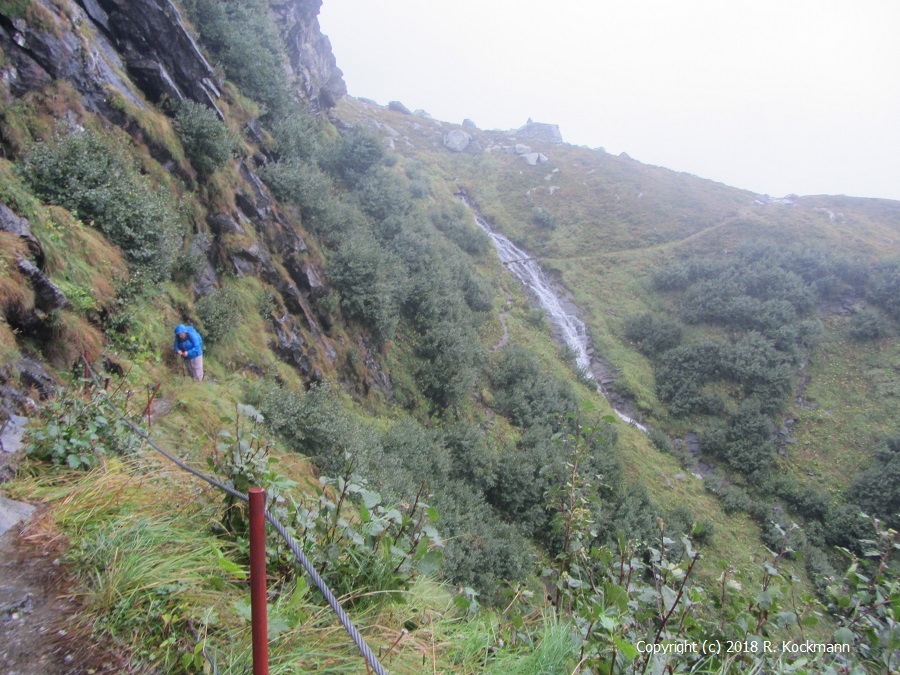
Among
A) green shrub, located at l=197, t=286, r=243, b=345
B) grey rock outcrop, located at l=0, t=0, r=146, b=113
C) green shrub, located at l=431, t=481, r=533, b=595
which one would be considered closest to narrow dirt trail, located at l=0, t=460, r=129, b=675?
green shrub, located at l=197, t=286, r=243, b=345

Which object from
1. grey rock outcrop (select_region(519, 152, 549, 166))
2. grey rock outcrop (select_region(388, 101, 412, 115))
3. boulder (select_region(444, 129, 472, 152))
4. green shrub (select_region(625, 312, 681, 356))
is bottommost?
green shrub (select_region(625, 312, 681, 356))

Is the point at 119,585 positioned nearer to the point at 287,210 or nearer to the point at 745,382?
the point at 287,210

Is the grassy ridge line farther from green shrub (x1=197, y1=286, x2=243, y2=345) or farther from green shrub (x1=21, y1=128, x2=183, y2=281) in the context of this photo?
green shrub (x1=21, y1=128, x2=183, y2=281)

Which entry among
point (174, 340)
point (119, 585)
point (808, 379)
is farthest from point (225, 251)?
point (808, 379)

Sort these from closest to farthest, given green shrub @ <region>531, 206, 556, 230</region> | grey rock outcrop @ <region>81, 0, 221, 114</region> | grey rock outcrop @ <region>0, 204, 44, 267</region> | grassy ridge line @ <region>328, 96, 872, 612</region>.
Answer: grey rock outcrop @ <region>0, 204, 44, 267</region> → grey rock outcrop @ <region>81, 0, 221, 114</region> → grassy ridge line @ <region>328, 96, 872, 612</region> → green shrub @ <region>531, 206, 556, 230</region>

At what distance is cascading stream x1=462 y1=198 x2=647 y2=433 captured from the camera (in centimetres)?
2983

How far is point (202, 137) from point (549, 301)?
27.5 m

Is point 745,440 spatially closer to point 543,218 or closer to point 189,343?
point 189,343

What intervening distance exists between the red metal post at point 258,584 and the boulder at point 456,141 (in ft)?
225

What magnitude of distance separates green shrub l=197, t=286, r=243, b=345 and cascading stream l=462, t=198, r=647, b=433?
21.9 m

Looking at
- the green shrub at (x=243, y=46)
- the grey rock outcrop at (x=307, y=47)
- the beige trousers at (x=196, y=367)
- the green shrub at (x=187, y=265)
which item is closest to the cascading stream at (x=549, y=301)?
the grey rock outcrop at (x=307, y=47)

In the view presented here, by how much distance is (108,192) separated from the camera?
8156 millimetres

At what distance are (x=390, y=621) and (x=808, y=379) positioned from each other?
33.2 m

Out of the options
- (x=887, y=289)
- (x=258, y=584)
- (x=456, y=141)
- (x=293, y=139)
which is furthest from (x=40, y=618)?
(x=456, y=141)
